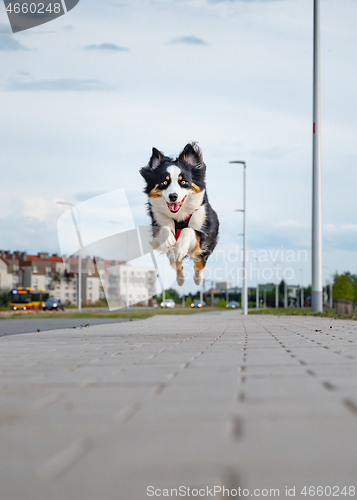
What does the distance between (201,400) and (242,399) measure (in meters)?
0.23

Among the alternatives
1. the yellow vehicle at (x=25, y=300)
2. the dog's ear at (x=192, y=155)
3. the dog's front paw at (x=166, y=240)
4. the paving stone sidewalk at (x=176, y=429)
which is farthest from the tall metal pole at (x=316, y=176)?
the yellow vehicle at (x=25, y=300)

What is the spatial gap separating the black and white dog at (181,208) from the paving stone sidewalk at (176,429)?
473cm

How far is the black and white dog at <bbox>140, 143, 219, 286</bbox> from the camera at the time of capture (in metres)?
8.69

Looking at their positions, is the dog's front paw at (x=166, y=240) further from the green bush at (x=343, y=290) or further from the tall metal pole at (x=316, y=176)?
the green bush at (x=343, y=290)

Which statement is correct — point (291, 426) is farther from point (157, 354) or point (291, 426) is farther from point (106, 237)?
point (106, 237)

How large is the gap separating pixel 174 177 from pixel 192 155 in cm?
55

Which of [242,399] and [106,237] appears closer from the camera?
[242,399]

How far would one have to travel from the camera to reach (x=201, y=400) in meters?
2.94

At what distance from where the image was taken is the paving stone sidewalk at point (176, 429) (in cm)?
181

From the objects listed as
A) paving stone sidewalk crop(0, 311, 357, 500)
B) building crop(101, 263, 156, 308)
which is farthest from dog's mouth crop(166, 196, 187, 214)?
paving stone sidewalk crop(0, 311, 357, 500)

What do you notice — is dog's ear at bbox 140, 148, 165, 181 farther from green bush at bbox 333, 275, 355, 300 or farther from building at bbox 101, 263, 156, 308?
green bush at bbox 333, 275, 355, 300

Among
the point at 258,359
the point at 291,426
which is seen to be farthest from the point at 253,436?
the point at 258,359

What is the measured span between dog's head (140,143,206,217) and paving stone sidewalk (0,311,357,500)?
15.2ft

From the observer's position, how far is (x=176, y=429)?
2.35m
